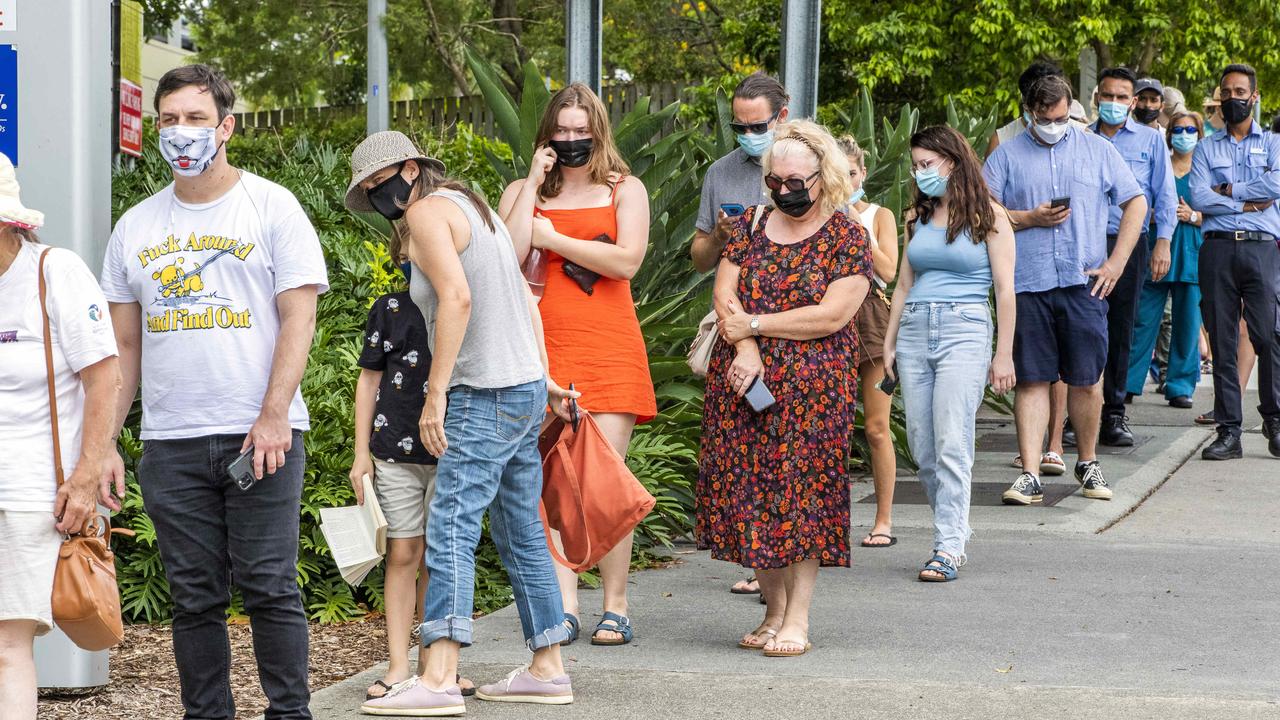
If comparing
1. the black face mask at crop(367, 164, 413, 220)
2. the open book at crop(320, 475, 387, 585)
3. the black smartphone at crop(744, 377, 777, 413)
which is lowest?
the open book at crop(320, 475, 387, 585)

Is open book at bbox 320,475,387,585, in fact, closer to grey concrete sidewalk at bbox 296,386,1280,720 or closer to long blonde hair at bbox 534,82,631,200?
grey concrete sidewalk at bbox 296,386,1280,720

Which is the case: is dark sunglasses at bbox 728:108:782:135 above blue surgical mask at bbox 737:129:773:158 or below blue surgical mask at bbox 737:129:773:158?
above

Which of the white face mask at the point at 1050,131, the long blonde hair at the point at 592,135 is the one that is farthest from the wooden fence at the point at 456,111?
the long blonde hair at the point at 592,135

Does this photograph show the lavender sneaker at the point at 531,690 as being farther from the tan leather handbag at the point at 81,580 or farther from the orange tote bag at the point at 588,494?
the tan leather handbag at the point at 81,580

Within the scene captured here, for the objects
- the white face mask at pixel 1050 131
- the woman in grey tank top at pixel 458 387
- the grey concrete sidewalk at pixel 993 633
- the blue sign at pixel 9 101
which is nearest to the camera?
the woman in grey tank top at pixel 458 387

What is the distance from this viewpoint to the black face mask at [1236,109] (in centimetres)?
964

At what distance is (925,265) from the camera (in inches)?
269

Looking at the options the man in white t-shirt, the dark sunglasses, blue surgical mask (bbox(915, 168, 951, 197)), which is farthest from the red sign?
the man in white t-shirt

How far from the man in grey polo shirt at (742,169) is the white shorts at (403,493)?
5.66 feet

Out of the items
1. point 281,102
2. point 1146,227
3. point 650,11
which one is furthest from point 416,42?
point 1146,227

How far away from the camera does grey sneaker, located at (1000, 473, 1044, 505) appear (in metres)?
8.17

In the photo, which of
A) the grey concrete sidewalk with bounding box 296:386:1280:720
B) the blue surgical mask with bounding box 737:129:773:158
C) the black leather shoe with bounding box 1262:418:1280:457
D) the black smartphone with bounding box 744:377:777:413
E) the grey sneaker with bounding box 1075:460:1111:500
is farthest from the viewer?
the black leather shoe with bounding box 1262:418:1280:457

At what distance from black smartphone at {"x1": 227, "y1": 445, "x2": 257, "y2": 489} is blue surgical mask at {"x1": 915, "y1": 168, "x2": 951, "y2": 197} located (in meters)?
3.44

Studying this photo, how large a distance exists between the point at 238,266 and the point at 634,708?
5.70 ft
